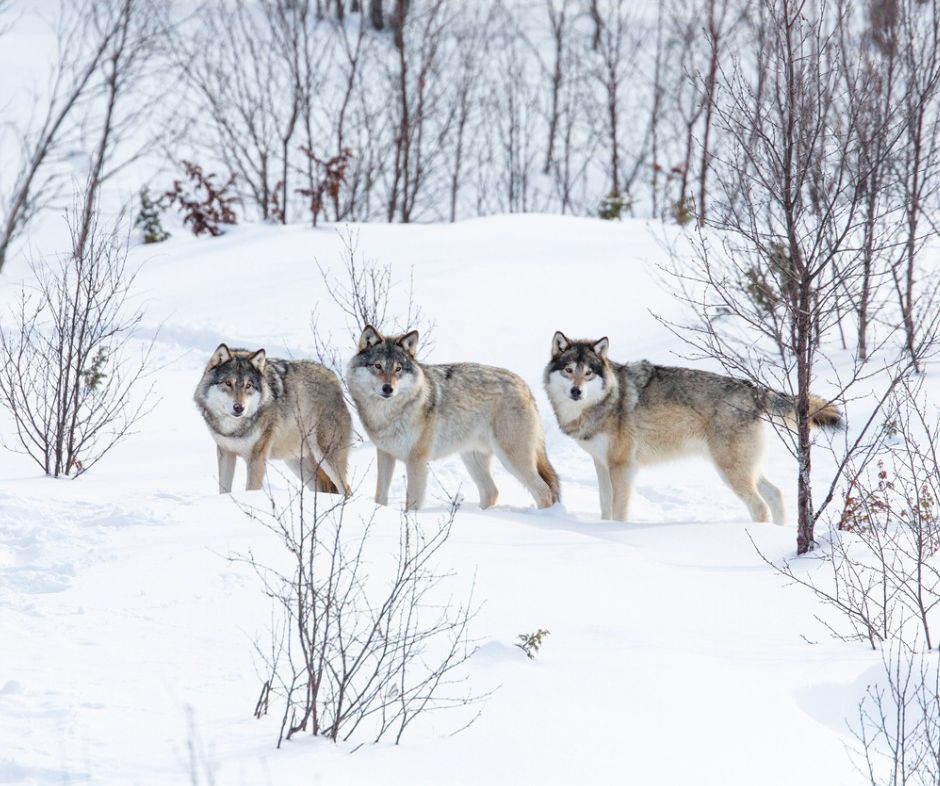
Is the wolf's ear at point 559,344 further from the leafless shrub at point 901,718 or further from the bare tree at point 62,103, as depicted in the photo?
the bare tree at point 62,103

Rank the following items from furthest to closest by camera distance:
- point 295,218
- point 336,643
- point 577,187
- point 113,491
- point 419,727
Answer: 1. point 577,187
2. point 295,218
3. point 113,491
4. point 336,643
5. point 419,727

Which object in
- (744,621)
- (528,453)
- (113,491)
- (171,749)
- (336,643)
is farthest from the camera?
(528,453)

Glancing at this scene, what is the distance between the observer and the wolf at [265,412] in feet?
29.0

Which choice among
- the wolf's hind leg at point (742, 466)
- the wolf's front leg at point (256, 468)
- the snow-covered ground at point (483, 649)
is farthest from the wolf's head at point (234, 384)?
the wolf's hind leg at point (742, 466)

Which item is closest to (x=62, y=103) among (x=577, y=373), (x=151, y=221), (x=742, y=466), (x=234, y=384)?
(x=151, y=221)

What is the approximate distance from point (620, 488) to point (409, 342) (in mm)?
2018

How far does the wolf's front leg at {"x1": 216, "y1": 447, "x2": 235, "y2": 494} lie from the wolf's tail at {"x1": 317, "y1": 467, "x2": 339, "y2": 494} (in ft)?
2.25

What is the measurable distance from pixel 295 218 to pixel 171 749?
1987cm

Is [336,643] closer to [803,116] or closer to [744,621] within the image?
[744,621]

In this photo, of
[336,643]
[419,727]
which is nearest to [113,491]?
[336,643]

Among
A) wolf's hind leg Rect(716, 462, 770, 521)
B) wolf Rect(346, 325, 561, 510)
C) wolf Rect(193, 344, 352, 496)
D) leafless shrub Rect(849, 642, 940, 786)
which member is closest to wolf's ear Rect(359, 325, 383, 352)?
wolf Rect(346, 325, 561, 510)

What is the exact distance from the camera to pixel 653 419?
31.0ft

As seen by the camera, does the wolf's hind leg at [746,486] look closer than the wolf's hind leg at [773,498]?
Yes

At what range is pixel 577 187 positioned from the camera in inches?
1061
